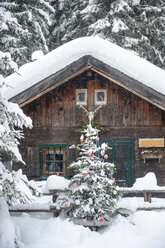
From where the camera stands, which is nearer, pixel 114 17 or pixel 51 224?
pixel 51 224

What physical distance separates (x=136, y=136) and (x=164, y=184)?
5.87ft

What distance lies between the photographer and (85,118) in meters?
9.76

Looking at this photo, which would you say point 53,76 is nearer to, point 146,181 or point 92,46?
point 92,46

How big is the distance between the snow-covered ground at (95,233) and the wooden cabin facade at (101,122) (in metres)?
2.84

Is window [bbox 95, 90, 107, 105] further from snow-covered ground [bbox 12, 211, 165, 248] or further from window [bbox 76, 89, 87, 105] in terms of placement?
snow-covered ground [bbox 12, 211, 165, 248]

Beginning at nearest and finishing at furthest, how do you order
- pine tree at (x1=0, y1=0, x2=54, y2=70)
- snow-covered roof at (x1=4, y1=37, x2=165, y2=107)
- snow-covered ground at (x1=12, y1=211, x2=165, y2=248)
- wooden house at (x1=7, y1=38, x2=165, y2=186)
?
snow-covered ground at (x1=12, y1=211, x2=165, y2=248)
snow-covered roof at (x1=4, y1=37, x2=165, y2=107)
wooden house at (x1=7, y1=38, x2=165, y2=186)
pine tree at (x1=0, y1=0, x2=54, y2=70)

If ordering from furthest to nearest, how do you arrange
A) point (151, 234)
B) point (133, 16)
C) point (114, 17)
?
point (133, 16)
point (114, 17)
point (151, 234)

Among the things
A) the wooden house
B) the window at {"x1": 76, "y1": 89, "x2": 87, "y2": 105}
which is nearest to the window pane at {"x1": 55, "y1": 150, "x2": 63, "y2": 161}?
the wooden house

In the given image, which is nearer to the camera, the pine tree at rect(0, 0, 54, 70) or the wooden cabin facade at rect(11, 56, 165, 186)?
the wooden cabin facade at rect(11, 56, 165, 186)

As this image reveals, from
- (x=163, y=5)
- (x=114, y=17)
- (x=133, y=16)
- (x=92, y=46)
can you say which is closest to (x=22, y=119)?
(x=92, y=46)

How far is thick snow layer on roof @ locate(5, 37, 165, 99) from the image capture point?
903cm

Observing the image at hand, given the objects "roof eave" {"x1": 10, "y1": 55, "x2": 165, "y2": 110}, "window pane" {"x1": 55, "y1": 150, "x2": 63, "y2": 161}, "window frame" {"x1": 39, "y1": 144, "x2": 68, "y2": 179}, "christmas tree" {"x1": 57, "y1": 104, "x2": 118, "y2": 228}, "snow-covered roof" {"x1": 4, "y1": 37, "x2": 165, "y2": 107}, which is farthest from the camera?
"window pane" {"x1": 55, "y1": 150, "x2": 63, "y2": 161}

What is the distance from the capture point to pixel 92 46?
950 cm

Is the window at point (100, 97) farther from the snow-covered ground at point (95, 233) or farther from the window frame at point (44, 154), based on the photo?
the snow-covered ground at point (95, 233)
